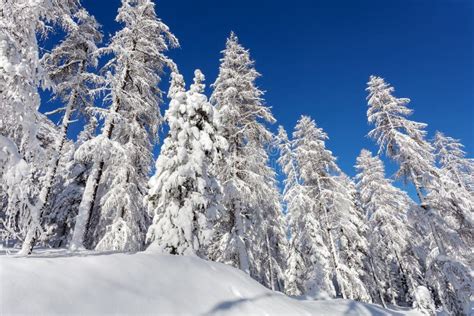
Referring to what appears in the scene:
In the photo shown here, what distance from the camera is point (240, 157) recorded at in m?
15.6

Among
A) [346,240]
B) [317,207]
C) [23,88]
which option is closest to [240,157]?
[317,207]

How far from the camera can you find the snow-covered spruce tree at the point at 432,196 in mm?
15141

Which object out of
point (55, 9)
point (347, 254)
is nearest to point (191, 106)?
point (55, 9)

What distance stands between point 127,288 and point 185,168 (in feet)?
16.9

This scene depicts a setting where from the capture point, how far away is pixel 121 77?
12977 millimetres

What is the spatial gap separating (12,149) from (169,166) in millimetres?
4941

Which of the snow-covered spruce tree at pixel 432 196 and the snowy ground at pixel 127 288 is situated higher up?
the snow-covered spruce tree at pixel 432 196

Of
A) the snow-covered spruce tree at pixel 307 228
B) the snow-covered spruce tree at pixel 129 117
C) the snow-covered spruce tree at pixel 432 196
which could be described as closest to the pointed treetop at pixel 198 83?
the snow-covered spruce tree at pixel 129 117

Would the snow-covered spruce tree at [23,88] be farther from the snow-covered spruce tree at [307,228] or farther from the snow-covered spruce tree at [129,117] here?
the snow-covered spruce tree at [307,228]

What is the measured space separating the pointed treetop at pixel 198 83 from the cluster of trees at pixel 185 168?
0.06m

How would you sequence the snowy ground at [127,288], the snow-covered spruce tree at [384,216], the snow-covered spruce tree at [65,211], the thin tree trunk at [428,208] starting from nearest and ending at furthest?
the snowy ground at [127,288] → the thin tree trunk at [428,208] → the snow-covered spruce tree at [65,211] → the snow-covered spruce tree at [384,216]

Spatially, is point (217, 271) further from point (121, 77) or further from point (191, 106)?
point (121, 77)

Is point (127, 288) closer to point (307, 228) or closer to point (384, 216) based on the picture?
point (307, 228)

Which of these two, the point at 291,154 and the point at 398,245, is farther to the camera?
the point at 398,245
